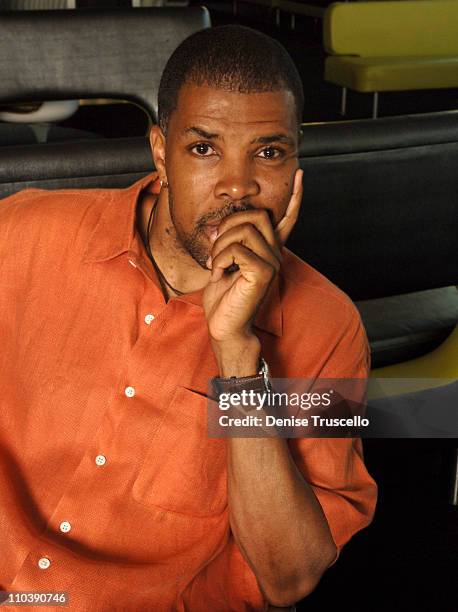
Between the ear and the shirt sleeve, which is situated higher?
the ear

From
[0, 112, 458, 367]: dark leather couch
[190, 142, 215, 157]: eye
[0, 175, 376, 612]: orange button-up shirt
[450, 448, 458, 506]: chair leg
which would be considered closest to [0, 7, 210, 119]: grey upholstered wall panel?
[0, 112, 458, 367]: dark leather couch

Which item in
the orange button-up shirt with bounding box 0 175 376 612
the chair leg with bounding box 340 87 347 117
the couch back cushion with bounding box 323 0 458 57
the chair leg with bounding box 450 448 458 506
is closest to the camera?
the orange button-up shirt with bounding box 0 175 376 612

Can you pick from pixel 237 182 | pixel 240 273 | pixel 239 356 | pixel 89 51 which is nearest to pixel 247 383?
pixel 239 356

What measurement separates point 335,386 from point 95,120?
532 cm

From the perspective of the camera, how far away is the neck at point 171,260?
4.10 ft

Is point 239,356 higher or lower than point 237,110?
lower

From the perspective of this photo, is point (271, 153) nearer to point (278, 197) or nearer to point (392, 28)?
point (278, 197)

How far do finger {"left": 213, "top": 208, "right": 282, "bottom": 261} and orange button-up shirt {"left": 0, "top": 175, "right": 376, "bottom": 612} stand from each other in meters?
0.16

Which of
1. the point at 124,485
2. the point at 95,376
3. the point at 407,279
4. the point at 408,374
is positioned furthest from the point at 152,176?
the point at 407,279

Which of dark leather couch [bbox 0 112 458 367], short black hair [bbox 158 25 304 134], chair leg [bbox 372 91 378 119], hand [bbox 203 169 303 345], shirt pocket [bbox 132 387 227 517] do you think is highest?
short black hair [bbox 158 25 304 134]

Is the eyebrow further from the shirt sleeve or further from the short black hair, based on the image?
the shirt sleeve

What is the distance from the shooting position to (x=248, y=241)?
1062mm

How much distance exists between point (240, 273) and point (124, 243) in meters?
0.20

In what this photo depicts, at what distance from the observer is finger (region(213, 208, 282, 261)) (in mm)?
1066
